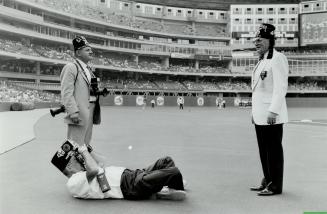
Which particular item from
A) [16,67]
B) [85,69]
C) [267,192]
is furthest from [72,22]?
[267,192]

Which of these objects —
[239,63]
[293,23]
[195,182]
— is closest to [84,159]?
[195,182]

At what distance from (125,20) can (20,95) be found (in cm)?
4332

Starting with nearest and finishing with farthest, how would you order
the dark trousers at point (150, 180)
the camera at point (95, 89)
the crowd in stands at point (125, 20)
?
the dark trousers at point (150, 180) → the camera at point (95, 89) → the crowd in stands at point (125, 20)

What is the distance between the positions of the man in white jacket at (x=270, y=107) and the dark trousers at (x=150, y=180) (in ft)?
5.07

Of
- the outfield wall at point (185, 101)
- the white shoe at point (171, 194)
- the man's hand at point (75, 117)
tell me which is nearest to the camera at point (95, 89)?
the man's hand at point (75, 117)

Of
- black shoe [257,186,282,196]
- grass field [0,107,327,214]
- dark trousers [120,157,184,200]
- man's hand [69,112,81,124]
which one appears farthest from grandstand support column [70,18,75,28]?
black shoe [257,186,282,196]

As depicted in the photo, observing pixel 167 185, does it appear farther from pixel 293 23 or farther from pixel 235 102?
pixel 293 23

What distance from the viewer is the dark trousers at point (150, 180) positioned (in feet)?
19.2

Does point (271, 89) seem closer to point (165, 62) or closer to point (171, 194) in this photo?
point (171, 194)

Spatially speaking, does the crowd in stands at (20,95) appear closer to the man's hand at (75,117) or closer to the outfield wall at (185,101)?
the outfield wall at (185,101)

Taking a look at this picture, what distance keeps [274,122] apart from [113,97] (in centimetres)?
5900

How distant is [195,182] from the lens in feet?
24.7

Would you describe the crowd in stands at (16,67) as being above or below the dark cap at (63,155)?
above

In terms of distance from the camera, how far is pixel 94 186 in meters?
6.12
